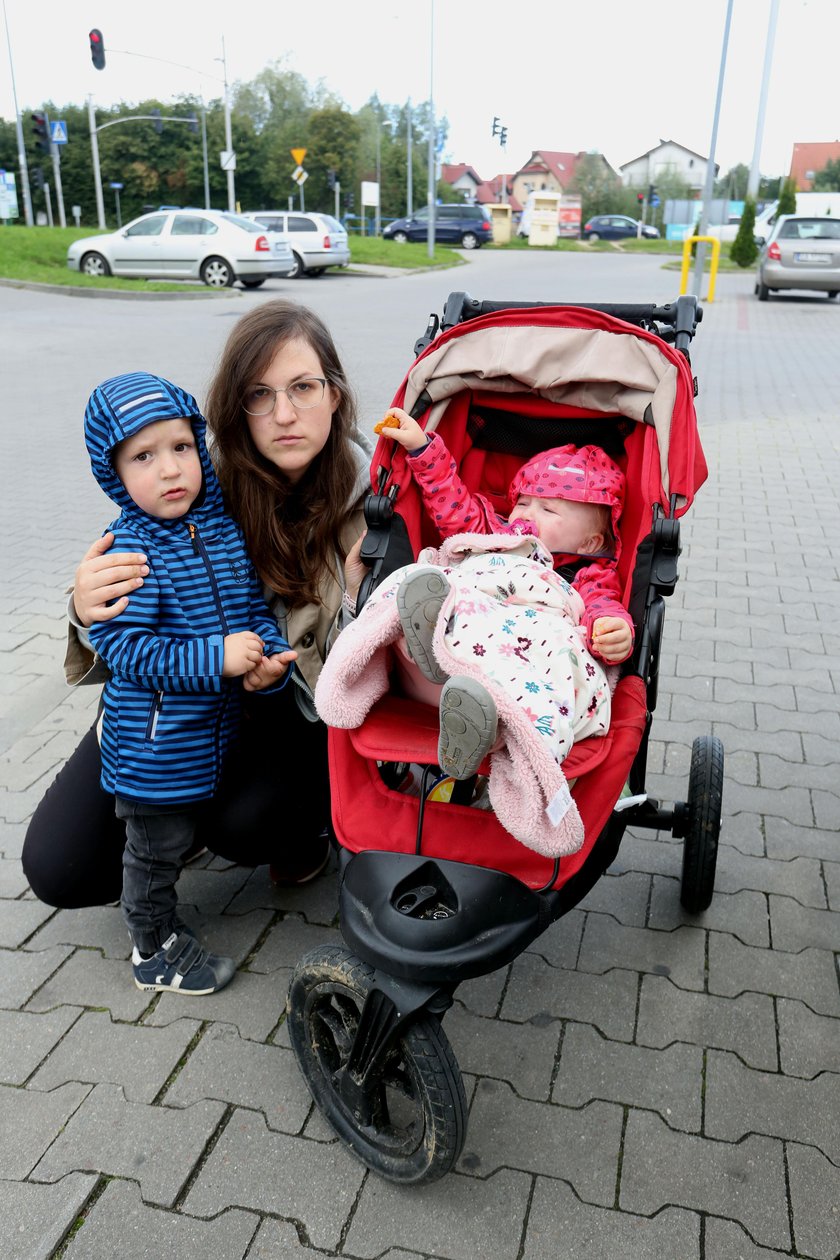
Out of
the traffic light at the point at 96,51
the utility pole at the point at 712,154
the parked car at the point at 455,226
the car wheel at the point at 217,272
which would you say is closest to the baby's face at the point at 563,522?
the utility pole at the point at 712,154

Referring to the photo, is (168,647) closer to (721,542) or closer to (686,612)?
(686,612)

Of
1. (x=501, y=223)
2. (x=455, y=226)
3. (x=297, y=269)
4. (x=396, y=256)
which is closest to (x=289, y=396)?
(x=297, y=269)

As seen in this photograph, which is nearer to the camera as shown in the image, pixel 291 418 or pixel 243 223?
pixel 291 418

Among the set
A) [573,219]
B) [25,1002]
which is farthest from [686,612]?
[573,219]

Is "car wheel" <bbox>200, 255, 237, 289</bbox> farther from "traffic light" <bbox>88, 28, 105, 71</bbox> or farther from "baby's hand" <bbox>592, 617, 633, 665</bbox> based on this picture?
"baby's hand" <bbox>592, 617, 633, 665</bbox>

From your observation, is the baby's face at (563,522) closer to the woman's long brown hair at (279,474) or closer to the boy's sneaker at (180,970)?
the woman's long brown hair at (279,474)

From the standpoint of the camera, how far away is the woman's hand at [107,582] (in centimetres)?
239

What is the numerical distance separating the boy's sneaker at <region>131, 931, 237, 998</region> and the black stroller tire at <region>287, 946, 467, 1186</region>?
1.64 feet

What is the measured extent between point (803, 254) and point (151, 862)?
62.1 feet

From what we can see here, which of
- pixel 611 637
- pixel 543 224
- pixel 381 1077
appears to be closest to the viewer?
pixel 381 1077

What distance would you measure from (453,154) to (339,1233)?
98.7m

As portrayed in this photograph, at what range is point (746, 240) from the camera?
2686 cm

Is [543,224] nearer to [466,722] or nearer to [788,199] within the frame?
[788,199]

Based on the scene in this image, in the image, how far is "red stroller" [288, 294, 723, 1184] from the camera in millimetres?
1950
